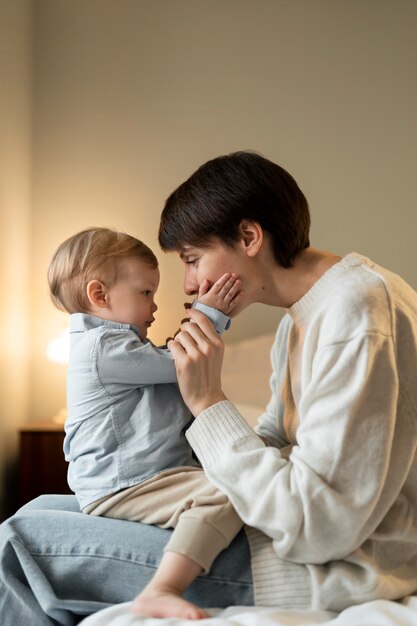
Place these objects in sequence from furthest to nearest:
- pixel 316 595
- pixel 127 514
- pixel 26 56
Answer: pixel 26 56
pixel 127 514
pixel 316 595

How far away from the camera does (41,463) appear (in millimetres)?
3508

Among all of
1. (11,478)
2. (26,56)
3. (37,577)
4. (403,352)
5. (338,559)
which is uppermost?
(26,56)

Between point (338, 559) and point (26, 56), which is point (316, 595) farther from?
point (26, 56)

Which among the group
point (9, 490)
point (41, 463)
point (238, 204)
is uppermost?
point (238, 204)

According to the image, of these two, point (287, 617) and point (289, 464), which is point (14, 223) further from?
point (287, 617)

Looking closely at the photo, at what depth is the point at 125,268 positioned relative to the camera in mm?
1809

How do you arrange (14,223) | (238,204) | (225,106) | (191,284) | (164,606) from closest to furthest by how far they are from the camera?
(164,606) < (238,204) < (191,284) < (14,223) < (225,106)

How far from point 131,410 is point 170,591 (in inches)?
18.0

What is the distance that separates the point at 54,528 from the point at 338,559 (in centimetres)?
50

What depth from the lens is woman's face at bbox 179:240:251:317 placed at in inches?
62.2

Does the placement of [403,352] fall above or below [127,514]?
above

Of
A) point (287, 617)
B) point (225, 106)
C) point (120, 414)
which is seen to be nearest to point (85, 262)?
point (120, 414)

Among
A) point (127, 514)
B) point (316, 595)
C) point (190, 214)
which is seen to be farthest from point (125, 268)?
point (316, 595)

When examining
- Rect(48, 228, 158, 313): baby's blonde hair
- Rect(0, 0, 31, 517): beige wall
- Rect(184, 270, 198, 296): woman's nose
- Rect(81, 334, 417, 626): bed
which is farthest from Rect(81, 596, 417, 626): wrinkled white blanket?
Rect(0, 0, 31, 517): beige wall
